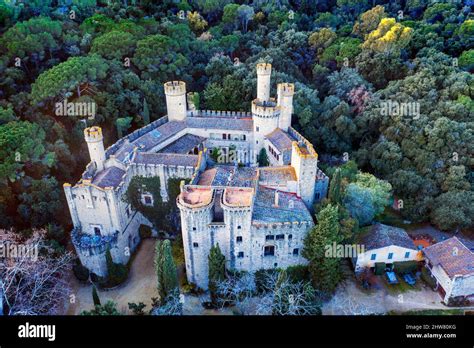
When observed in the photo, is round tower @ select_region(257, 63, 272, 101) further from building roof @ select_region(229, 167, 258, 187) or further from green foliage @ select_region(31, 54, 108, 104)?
green foliage @ select_region(31, 54, 108, 104)

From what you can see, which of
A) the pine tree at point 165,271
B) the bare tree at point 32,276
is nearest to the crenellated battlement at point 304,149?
the pine tree at point 165,271

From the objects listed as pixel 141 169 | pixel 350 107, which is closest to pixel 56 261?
pixel 141 169

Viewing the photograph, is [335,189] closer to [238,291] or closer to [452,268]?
[452,268]

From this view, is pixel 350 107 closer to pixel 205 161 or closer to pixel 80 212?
pixel 205 161

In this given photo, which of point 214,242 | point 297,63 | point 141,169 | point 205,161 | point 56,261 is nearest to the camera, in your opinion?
point 214,242

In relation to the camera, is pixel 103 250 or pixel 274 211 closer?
pixel 274 211
